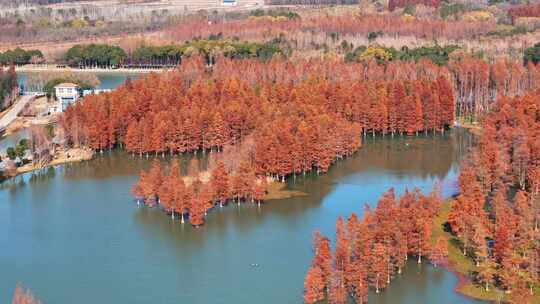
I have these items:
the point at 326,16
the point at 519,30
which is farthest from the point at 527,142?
the point at 326,16

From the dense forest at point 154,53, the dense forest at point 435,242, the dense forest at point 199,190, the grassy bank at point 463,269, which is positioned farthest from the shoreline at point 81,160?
the dense forest at point 154,53

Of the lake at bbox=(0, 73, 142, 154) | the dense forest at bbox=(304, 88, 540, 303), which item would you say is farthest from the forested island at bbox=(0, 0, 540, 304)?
the lake at bbox=(0, 73, 142, 154)

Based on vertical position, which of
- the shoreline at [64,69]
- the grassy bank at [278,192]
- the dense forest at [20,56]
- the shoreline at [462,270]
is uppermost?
the dense forest at [20,56]

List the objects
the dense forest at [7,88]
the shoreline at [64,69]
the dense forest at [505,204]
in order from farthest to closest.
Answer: the shoreline at [64,69]
the dense forest at [7,88]
the dense forest at [505,204]

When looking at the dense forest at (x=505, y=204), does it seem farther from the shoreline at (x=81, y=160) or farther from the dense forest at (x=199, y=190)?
the dense forest at (x=199, y=190)

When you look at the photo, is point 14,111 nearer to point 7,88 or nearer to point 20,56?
point 7,88

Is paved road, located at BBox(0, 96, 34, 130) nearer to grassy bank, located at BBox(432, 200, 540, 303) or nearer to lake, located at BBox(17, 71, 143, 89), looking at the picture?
lake, located at BBox(17, 71, 143, 89)

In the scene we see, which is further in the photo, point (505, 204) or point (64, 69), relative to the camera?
point (64, 69)

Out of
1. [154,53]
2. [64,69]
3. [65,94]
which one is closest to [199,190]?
[65,94]
